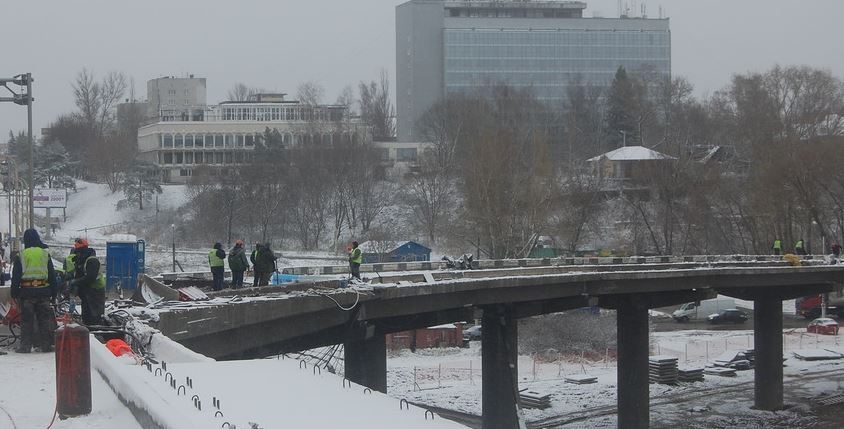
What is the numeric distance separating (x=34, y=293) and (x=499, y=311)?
2610cm

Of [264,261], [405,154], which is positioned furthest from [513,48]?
[264,261]

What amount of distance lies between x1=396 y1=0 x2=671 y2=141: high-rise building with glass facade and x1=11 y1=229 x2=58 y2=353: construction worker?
120289 mm

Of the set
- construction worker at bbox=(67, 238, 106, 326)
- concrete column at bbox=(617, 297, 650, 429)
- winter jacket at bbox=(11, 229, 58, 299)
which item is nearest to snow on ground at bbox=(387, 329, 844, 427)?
concrete column at bbox=(617, 297, 650, 429)

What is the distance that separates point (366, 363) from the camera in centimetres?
3650

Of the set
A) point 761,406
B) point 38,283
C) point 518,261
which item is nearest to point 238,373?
point 38,283

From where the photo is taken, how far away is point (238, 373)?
33.4 ft

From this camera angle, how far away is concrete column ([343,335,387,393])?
36.3 m

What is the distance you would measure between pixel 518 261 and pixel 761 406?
11717 mm

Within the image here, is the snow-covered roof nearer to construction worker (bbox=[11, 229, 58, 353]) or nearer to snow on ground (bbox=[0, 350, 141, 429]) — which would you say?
construction worker (bbox=[11, 229, 58, 353])

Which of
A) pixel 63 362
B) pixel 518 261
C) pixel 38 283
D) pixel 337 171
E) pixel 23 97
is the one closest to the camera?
pixel 63 362

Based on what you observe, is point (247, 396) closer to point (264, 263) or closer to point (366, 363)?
point (264, 263)

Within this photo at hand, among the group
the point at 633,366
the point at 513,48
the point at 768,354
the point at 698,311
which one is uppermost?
the point at 513,48

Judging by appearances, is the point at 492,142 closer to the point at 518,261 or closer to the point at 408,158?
the point at 518,261

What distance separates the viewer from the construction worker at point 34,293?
14508mm
